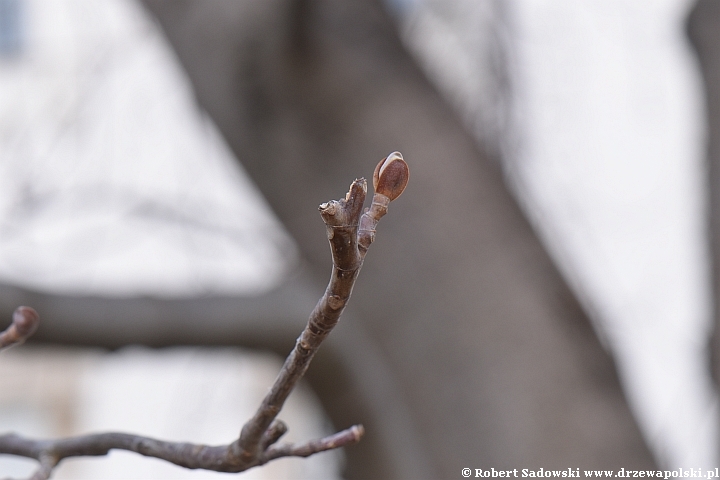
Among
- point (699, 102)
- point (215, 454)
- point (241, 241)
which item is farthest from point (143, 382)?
point (215, 454)

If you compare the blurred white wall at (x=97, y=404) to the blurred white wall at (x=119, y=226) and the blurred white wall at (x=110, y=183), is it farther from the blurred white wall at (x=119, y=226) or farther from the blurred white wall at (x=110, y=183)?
the blurred white wall at (x=110, y=183)

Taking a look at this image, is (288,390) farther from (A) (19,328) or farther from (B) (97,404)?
(B) (97,404)

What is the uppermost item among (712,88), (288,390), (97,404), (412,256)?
(97,404)

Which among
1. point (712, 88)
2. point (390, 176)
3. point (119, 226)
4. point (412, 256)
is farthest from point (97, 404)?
point (390, 176)

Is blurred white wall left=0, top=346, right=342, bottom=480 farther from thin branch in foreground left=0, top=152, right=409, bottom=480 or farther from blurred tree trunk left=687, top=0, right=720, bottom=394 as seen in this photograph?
thin branch in foreground left=0, top=152, right=409, bottom=480

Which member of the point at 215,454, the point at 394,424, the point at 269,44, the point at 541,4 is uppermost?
the point at 541,4

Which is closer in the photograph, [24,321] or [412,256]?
[24,321]

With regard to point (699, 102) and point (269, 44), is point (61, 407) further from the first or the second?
point (699, 102)
